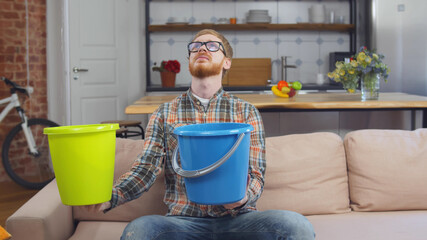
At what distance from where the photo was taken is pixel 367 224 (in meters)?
2.01

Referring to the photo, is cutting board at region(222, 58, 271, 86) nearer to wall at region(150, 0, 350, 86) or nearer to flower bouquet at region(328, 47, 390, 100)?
wall at region(150, 0, 350, 86)

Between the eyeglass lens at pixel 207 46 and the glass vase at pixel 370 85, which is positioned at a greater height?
the eyeglass lens at pixel 207 46

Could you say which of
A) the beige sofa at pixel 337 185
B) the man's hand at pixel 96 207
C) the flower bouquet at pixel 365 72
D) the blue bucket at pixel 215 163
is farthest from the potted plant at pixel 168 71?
the blue bucket at pixel 215 163

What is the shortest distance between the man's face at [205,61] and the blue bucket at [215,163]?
0.54 metres

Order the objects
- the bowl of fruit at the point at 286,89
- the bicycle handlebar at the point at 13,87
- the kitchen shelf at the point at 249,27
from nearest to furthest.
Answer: the bowl of fruit at the point at 286,89 < the bicycle handlebar at the point at 13,87 < the kitchen shelf at the point at 249,27

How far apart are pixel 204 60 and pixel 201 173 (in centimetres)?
67

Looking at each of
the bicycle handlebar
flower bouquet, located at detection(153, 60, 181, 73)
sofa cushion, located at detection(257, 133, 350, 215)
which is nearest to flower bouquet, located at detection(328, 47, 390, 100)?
sofa cushion, located at detection(257, 133, 350, 215)

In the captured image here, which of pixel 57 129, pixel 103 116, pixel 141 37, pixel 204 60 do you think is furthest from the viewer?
pixel 141 37

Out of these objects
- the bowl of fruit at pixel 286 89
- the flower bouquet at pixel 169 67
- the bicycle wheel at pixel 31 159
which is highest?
the flower bouquet at pixel 169 67

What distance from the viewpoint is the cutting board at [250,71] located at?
5.46m

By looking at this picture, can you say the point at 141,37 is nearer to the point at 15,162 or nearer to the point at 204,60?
the point at 15,162

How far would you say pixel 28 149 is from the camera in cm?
502

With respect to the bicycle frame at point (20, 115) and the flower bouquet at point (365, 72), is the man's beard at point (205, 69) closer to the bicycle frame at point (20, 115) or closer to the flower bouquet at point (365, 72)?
the flower bouquet at point (365, 72)

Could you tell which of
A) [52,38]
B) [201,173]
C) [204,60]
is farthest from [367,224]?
[52,38]
